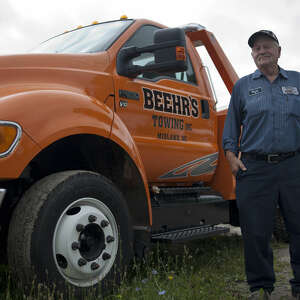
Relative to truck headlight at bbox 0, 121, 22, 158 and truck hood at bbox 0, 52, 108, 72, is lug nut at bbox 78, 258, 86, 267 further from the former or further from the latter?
truck hood at bbox 0, 52, 108, 72

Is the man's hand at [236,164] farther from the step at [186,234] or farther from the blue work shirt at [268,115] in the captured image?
the step at [186,234]

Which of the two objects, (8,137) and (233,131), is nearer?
(8,137)

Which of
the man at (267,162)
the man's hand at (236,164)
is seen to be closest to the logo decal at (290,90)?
the man at (267,162)

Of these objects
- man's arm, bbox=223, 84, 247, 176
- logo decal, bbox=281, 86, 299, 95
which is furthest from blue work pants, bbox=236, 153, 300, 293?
logo decal, bbox=281, 86, 299, 95

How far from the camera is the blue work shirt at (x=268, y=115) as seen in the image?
298cm

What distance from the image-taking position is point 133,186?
10.5 feet

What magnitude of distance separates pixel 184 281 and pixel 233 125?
45.7 inches

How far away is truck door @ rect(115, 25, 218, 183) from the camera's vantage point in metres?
3.61

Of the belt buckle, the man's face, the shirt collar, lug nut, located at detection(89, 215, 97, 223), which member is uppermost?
the man's face

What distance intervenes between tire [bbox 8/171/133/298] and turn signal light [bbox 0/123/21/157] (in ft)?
1.07

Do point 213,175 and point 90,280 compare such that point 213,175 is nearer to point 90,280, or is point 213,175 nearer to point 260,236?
point 260,236

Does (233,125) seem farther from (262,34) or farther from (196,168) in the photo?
(196,168)

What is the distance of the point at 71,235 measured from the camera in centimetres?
256

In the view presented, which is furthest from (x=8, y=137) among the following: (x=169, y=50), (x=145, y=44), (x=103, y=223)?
(x=145, y=44)
